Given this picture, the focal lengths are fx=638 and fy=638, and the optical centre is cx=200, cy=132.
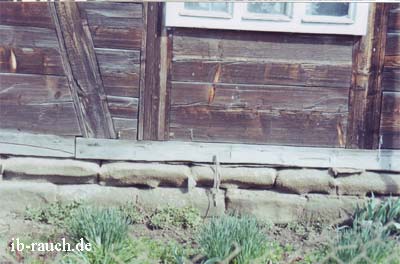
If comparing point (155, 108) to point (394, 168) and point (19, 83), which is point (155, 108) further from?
point (394, 168)

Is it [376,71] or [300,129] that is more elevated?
[376,71]

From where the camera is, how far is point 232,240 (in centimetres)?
397

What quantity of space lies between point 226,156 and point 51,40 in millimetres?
1677

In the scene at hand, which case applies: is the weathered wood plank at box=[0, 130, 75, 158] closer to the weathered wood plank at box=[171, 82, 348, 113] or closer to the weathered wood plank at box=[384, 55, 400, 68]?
the weathered wood plank at box=[171, 82, 348, 113]

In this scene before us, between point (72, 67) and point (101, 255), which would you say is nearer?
point (101, 255)

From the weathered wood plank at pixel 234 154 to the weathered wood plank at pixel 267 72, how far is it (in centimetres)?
53

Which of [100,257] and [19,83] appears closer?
[100,257]

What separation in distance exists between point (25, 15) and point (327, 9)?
7.85 ft

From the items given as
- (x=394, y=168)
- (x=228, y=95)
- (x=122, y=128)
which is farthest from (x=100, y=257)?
(x=394, y=168)

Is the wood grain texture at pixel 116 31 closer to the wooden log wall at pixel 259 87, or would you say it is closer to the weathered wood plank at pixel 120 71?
the weathered wood plank at pixel 120 71

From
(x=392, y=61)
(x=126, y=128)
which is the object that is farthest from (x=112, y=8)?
(x=392, y=61)

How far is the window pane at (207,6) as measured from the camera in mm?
5031

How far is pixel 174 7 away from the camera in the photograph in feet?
16.3

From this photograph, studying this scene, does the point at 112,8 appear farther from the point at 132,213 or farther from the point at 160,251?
the point at 160,251
